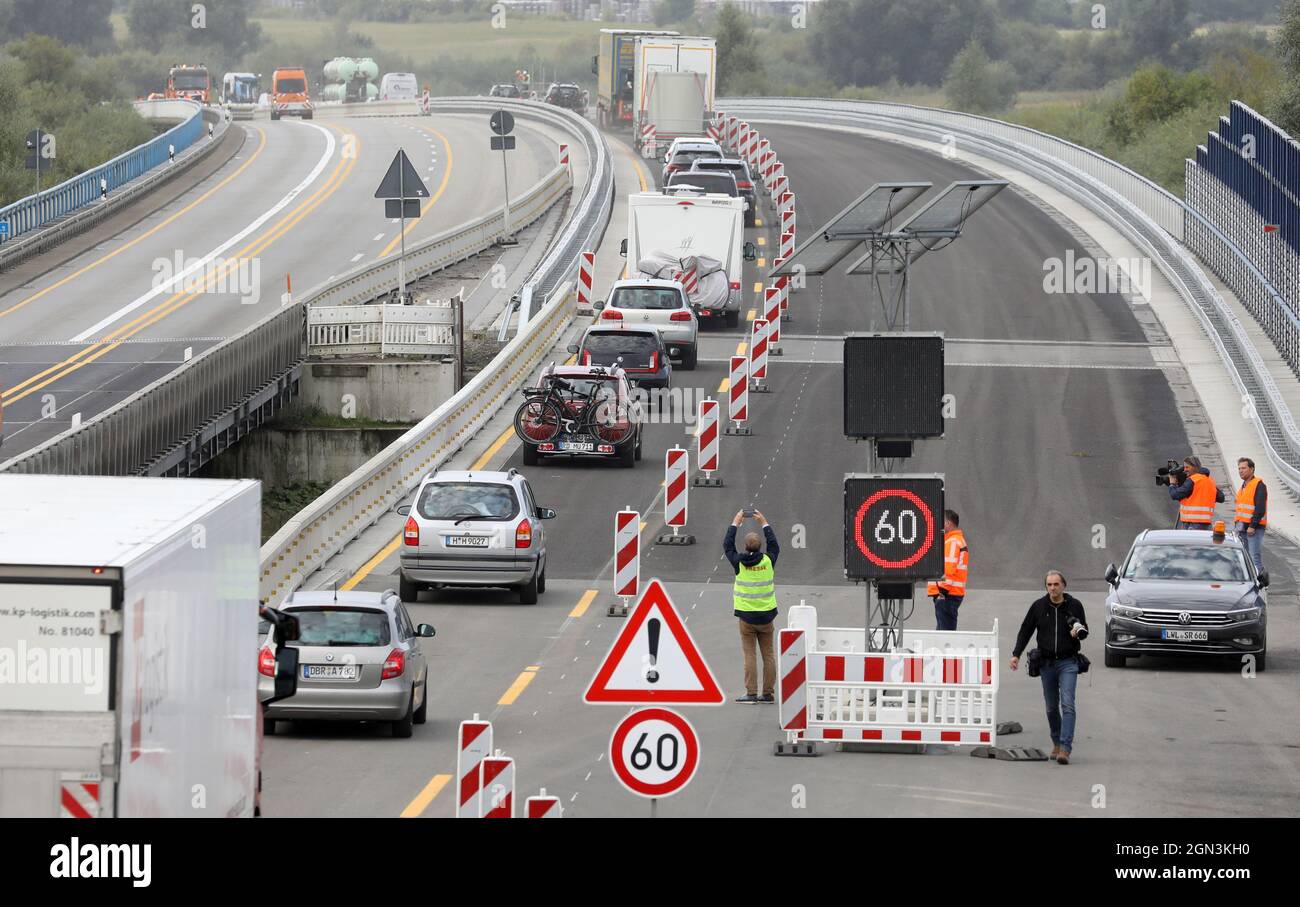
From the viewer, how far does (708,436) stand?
2947 centimetres

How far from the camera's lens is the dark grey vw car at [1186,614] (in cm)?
2034

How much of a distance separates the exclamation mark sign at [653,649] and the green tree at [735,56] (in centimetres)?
10548

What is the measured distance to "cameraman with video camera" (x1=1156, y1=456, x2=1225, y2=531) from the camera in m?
25.0

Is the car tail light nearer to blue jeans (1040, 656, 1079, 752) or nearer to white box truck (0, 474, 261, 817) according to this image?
blue jeans (1040, 656, 1079, 752)

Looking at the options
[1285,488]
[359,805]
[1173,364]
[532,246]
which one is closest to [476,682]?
[359,805]

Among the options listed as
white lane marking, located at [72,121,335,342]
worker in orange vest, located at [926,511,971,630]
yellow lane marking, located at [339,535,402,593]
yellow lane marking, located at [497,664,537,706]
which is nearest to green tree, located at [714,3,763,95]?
white lane marking, located at [72,121,335,342]

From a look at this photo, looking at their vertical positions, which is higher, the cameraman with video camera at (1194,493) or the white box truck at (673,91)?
the white box truck at (673,91)

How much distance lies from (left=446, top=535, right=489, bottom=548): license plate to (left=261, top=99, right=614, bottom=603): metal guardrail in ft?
6.26

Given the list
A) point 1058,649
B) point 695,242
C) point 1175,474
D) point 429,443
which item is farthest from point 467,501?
point 695,242

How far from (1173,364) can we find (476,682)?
23.0m

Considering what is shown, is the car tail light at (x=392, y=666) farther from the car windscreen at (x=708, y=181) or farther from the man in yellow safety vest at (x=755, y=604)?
the car windscreen at (x=708, y=181)

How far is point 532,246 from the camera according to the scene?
5288cm

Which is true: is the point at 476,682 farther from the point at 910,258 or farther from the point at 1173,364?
the point at 1173,364

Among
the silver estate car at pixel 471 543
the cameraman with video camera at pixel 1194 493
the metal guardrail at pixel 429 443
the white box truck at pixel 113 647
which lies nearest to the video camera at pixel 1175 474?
the cameraman with video camera at pixel 1194 493
